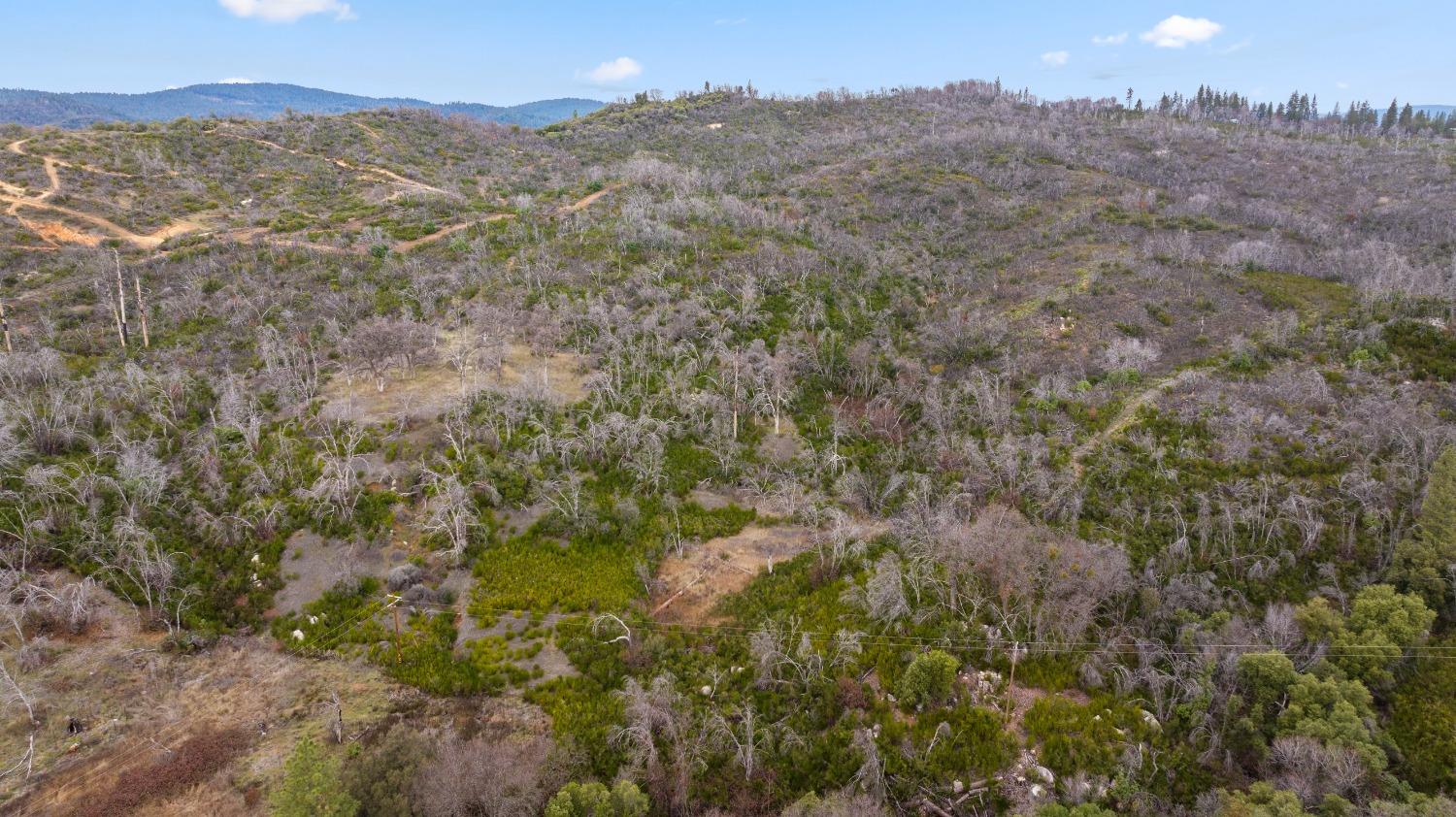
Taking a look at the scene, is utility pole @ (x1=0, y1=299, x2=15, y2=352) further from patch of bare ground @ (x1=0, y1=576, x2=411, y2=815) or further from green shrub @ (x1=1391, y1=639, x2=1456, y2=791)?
green shrub @ (x1=1391, y1=639, x2=1456, y2=791)

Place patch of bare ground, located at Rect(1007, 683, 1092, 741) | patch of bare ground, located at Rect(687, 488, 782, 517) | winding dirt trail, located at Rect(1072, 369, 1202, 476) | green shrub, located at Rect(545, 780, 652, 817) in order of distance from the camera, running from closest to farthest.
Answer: green shrub, located at Rect(545, 780, 652, 817), patch of bare ground, located at Rect(1007, 683, 1092, 741), patch of bare ground, located at Rect(687, 488, 782, 517), winding dirt trail, located at Rect(1072, 369, 1202, 476)

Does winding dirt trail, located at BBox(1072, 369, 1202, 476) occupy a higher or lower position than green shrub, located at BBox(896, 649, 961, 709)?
higher

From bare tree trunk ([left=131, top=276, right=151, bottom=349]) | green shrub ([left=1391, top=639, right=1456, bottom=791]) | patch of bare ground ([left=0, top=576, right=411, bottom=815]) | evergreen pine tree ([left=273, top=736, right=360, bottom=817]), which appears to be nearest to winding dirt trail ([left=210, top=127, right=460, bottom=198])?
bare tree trunk ([left=131, top=276, right=151, bottom=349])

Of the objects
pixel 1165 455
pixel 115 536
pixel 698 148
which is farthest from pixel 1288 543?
pixel 698 148

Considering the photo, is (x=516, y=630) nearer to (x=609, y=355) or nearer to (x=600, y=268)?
(x=609, y=355)

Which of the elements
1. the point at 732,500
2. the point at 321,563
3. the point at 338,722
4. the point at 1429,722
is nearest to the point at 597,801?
the point at 338,722

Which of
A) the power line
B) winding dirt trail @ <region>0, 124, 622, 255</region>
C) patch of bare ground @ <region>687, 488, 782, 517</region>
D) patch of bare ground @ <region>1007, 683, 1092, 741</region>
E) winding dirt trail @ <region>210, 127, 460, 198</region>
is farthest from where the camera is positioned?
winding dirt trail @ <region>210, 127, 460, 198</region>
